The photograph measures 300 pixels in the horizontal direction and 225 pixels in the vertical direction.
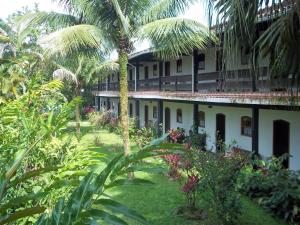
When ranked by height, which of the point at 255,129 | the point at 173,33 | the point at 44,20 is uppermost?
the point at 44,20

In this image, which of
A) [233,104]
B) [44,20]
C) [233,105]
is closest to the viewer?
[44,20]

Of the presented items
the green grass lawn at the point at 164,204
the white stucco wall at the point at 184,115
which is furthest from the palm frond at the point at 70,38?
the white stucco wall at the point at 184,115

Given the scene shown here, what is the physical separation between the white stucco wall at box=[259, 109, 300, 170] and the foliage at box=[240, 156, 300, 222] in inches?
78.3

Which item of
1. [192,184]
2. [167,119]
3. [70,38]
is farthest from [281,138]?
[167,119]

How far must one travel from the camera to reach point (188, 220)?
966 centimetres

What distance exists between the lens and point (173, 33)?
13.5 meters

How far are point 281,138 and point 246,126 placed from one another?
2589 mm

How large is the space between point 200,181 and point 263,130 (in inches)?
291

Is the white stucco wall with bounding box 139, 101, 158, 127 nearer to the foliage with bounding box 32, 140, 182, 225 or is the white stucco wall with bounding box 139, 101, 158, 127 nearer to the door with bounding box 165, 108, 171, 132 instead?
the door with bounding box 165, 108, 171, 132

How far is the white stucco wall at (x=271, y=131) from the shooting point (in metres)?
14.1

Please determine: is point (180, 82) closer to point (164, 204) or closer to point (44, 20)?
point (44, 20)

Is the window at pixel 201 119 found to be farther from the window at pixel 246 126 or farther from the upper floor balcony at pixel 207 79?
the window at pixel 246 126

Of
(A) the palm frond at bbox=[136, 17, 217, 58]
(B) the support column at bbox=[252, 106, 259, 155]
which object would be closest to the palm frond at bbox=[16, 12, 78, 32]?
(A) the palm frond at bbox=[136, 17, 217, 58]

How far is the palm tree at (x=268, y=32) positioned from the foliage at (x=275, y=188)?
3.35 m
